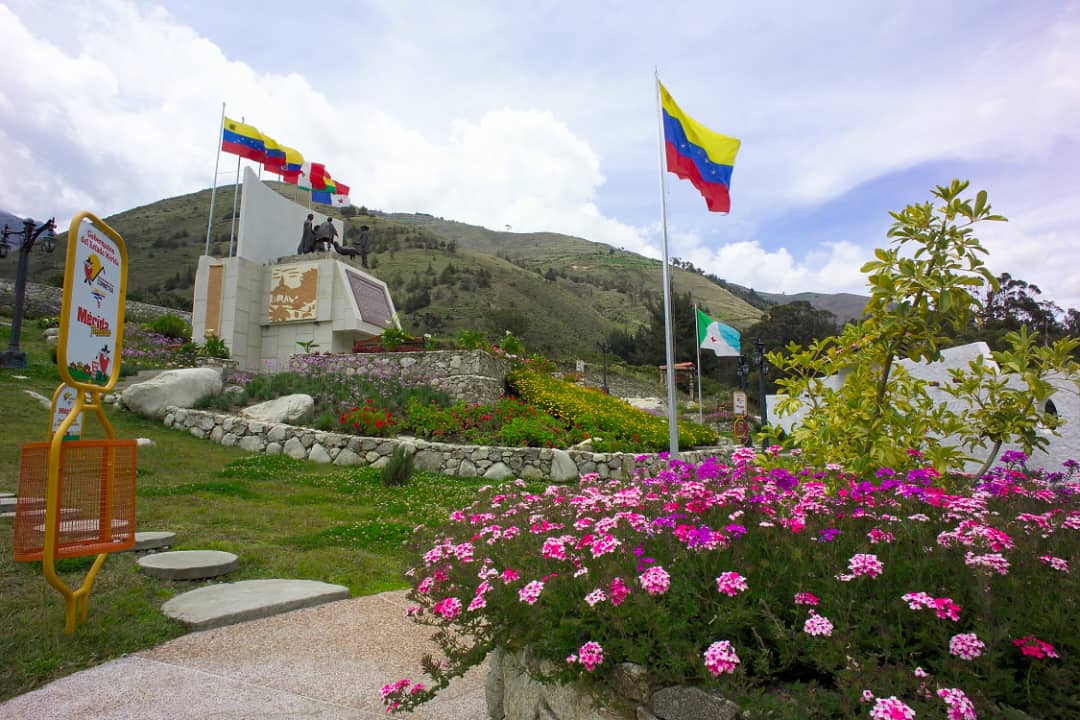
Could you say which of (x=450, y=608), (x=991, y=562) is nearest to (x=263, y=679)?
(x=450, y=608)

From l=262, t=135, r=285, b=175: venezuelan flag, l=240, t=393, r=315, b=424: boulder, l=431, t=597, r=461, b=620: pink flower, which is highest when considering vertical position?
l=262, t=135, r=285, b=175: venezuelan flag

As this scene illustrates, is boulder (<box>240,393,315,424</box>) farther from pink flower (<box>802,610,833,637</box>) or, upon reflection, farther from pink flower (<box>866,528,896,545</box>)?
pink flower (<box>802,610,833,637</box>)

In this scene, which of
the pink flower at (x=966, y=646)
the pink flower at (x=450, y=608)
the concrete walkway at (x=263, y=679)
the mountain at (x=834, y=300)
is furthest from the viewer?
the mountain at (x=834, y=300)

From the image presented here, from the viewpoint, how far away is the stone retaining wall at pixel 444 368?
12.8 m

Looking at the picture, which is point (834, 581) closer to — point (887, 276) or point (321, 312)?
point (887, 276)

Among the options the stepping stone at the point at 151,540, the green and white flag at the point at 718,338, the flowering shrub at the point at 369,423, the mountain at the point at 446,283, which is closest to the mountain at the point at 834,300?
the mountain at the point at 446,283

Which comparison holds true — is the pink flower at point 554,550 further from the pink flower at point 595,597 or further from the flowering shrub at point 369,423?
the flowering shrub at point 369,423

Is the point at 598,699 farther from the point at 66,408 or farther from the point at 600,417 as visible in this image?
the point at 600,417

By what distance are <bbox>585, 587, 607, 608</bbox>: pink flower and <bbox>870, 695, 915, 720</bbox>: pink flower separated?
2.29 feet

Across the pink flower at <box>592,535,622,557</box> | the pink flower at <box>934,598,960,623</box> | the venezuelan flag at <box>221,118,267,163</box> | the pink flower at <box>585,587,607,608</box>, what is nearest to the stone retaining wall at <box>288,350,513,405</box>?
the venezuelan flag at <box>221,118,267,163</box>

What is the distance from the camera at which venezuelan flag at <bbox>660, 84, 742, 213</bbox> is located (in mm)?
9312

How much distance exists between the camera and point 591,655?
1682mm

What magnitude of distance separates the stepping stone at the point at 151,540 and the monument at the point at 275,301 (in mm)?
11704

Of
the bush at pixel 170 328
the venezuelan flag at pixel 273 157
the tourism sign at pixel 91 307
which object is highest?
the venezuelan flag at pixel 273 157
